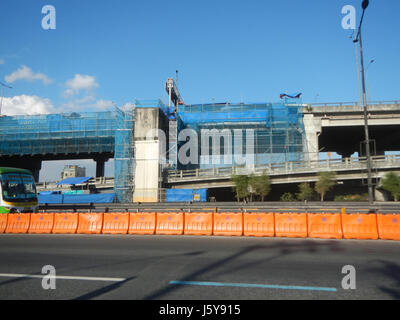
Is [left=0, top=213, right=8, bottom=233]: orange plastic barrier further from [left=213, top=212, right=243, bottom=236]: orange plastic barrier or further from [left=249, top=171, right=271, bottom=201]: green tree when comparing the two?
[left=249, top=171, right=271, bottom=201]: green tree

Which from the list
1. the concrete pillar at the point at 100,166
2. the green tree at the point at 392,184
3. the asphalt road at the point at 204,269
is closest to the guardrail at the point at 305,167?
the green tree at the point at 392,184

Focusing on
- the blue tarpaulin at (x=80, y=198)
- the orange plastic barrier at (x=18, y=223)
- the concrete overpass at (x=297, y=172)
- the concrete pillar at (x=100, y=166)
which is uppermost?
the concrete pillar at (x=100, y=166)

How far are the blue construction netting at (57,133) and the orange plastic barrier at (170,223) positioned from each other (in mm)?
30141

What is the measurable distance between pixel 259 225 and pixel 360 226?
390 centimetres

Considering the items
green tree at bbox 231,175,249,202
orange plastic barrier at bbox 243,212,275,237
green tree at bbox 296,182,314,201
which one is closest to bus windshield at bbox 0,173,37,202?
orange plastic barrier at bbox 243,212,275,237

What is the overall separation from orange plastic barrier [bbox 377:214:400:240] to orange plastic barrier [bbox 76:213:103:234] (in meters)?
12.0

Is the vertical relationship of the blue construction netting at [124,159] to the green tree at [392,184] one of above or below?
above

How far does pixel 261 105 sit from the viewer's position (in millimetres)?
36062

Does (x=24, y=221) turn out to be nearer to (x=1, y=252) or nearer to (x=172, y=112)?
(x=1, y=252)

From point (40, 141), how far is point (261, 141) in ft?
110

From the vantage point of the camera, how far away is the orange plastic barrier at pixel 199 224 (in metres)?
11.5

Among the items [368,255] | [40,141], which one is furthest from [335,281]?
[40,141]

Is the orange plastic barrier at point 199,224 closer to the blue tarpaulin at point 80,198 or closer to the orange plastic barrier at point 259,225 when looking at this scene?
the orange plastic barrier at point 259,225

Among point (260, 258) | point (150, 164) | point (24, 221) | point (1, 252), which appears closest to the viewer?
point (260, 258)
